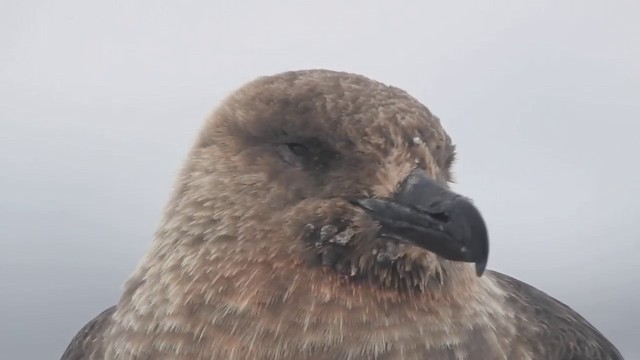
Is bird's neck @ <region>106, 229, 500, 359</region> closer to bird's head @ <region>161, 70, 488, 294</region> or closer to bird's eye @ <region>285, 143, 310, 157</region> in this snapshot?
bird's head @ <region>161, 70, 488, 294</region>

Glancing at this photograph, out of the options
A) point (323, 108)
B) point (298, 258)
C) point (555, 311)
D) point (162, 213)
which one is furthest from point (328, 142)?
point (555, 311)

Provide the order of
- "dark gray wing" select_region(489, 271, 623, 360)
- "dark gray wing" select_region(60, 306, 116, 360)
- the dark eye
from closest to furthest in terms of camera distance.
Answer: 1. the dark eye
2. "dark gray wing" select_region(489, 271, 623, 360)
3. "dark gray wing" select_region(60, 306, 116, 360)

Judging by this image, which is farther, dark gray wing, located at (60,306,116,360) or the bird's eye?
dark gray wing, located at (60,306,116,360)

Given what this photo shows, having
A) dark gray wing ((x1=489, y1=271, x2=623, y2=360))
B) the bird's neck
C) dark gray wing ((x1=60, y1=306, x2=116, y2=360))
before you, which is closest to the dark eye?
the bird's neck

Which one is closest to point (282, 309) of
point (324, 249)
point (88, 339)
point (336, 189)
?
point (324, 249)

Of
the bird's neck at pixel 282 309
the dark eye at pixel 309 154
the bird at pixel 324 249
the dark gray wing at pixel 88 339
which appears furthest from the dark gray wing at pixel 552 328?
the dark gray wing at pixel 88 339

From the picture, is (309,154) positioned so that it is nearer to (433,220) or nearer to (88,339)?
(433,220)
